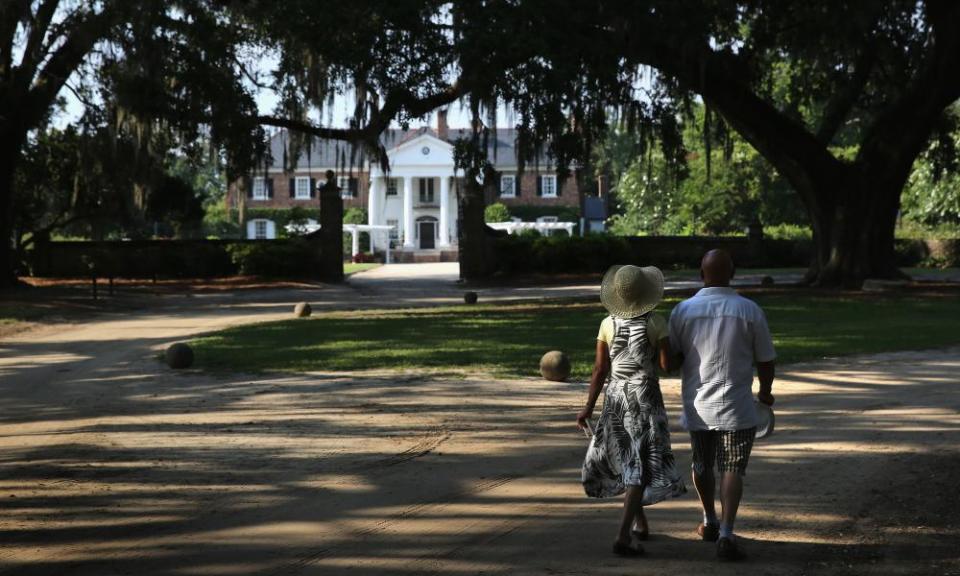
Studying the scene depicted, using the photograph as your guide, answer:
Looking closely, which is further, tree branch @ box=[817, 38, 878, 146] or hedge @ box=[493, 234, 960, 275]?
hedge @ box=[493, 234, 960, 275]

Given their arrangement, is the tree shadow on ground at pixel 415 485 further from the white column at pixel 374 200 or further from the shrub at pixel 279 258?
the white column at pixel 374 200

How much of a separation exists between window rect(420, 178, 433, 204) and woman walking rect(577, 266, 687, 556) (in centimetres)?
7756

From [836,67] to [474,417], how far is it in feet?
82.1

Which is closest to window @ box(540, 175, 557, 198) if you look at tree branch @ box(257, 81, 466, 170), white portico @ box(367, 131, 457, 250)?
white portico @ box(367, 131, 457, 250)

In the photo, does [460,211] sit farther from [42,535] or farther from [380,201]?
[380,201]

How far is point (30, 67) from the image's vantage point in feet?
107

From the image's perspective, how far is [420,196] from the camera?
84125 mm

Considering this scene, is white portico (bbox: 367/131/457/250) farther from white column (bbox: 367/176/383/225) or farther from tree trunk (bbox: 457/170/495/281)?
tree trunk (bbox: 457/170/495/281)

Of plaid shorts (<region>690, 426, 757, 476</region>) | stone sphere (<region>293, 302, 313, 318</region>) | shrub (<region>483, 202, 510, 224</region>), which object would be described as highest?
shrub (<region>483, 202, 510, 224</region>)

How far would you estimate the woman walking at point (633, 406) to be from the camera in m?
6.54

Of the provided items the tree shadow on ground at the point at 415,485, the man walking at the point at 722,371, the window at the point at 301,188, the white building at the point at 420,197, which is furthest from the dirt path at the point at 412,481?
the window at the point at 301,188

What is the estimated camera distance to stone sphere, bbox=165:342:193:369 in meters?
16.0

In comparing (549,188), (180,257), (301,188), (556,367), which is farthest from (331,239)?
(301,188)

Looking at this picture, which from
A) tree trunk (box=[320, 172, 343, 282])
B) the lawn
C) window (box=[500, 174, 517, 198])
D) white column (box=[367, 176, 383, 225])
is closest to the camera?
the lawn
